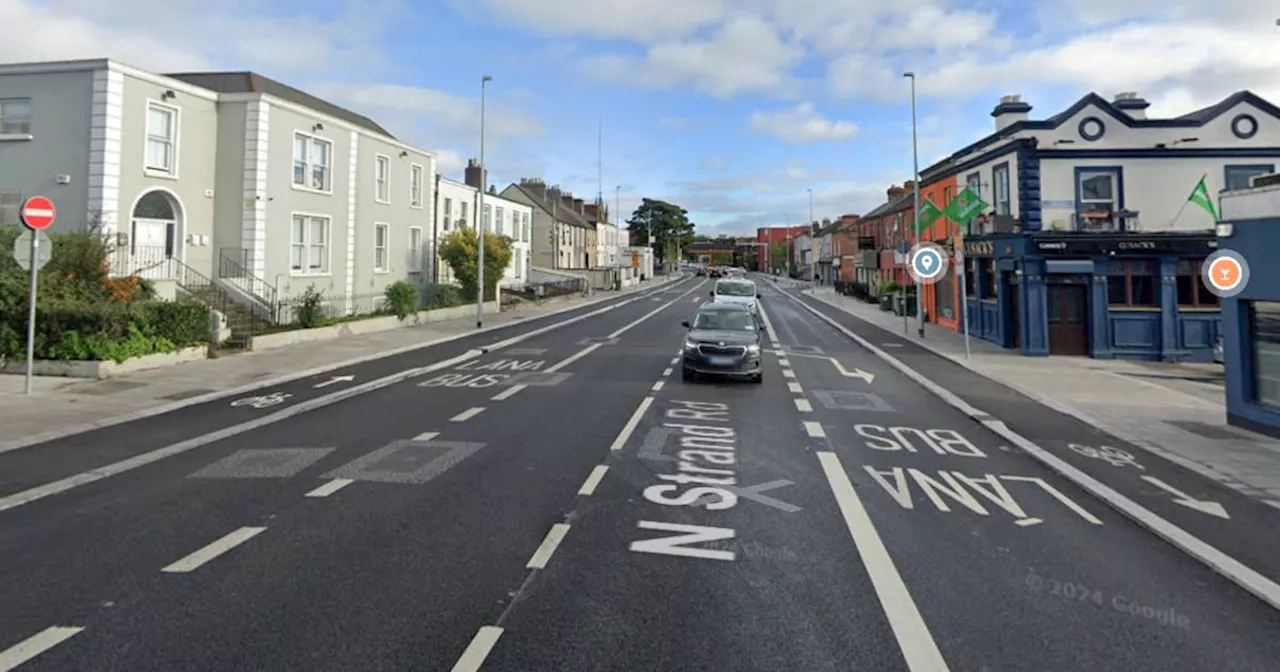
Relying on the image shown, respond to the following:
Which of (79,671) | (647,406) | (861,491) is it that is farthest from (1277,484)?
(79,671)

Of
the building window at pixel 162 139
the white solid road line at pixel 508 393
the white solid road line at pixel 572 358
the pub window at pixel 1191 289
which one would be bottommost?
the white solid road line at pixel 508 393

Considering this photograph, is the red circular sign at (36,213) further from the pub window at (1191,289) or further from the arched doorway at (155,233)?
the pub window at (1191,289)

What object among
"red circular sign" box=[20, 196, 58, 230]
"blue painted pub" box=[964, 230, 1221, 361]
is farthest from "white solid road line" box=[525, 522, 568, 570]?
"blue painted pub" box=[964, 230, 1221, 361]

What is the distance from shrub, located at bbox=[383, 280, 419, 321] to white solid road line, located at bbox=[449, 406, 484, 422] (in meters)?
18.2

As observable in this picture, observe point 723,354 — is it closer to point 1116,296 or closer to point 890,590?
point 890,590

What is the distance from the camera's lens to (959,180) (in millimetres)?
29266

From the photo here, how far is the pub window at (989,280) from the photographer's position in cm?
2494

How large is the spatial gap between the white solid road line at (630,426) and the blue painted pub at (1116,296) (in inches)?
582

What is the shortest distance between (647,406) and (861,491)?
5490 mm

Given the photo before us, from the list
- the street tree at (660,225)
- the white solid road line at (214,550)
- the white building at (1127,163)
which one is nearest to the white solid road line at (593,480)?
the white solid road line at (214,550)

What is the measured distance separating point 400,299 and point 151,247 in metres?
8.93

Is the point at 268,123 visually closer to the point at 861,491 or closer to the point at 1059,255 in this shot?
the point at 861,491

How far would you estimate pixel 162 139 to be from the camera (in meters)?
22.2

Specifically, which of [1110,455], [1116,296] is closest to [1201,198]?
[1116,296]
